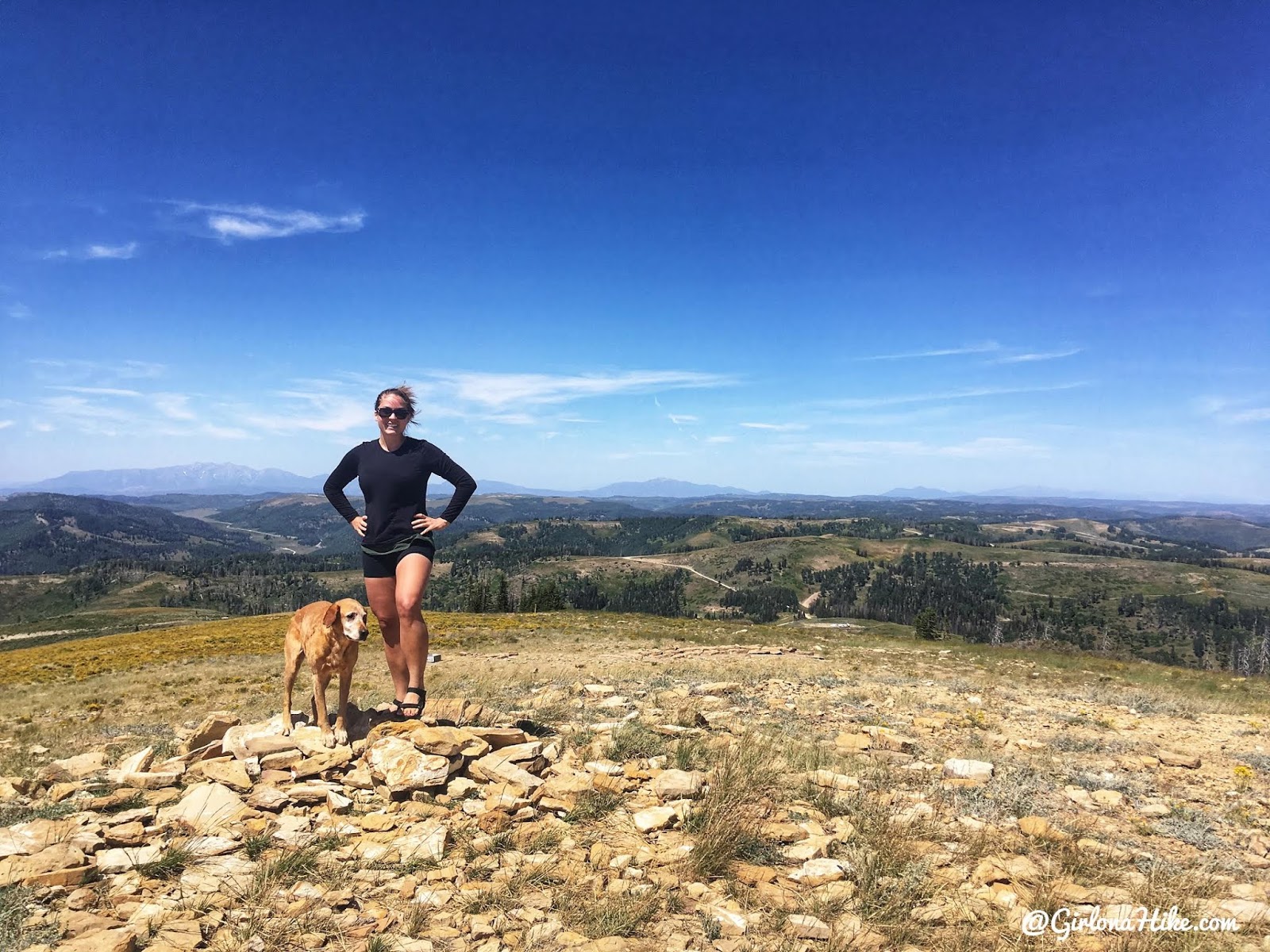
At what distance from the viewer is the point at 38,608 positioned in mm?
186750

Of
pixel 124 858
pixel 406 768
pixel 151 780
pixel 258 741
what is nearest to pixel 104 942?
pixel 124 858

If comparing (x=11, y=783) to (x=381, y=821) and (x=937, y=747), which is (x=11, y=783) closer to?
(x=381, y=821)

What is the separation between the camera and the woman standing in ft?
23.9

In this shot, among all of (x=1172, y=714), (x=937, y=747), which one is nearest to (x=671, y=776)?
(x=937, y=747)

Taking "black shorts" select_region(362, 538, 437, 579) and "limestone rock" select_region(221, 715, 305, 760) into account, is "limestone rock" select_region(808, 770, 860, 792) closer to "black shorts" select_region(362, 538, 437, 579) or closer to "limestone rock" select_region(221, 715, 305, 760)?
"black shorts" select_region(362, 538, 437, 579)

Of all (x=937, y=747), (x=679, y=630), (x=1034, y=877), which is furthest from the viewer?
(x=679, y=630)

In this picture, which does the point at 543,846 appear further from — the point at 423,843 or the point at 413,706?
the point at 413,706

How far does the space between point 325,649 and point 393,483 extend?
6.91ft

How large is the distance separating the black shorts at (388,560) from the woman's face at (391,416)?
1.37 m

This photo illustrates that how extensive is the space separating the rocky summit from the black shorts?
176cm

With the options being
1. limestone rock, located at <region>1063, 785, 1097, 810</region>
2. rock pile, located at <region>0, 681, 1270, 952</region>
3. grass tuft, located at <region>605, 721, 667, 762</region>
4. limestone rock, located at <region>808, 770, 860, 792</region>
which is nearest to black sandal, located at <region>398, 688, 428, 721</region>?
rock pile, located at <region>0, 681, 1270, 952</region>

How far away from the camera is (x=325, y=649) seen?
7.18 m

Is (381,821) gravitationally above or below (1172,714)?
above

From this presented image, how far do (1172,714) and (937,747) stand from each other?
24.3 ft
